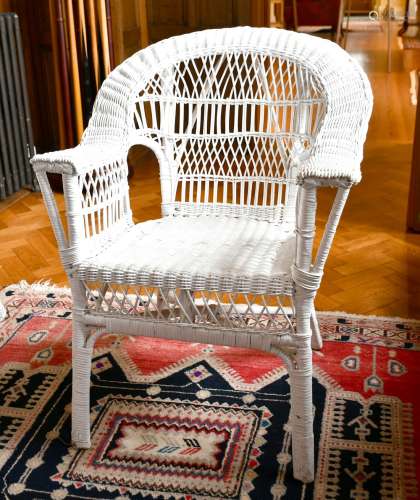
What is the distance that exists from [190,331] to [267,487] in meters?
0.35

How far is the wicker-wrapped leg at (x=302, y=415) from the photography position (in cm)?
133

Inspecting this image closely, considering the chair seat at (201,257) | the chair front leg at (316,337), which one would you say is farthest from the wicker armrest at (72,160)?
the chair front leg at (316,337)

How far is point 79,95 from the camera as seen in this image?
3068 mm

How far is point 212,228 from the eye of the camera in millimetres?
1665

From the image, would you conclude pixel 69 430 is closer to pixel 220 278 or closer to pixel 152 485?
pixel 152 485

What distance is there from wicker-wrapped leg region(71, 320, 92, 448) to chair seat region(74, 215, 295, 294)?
5.8 inches

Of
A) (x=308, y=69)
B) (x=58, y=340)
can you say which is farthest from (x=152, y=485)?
(x=308, y=69)

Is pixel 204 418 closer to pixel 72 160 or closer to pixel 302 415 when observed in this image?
pixel 302 415

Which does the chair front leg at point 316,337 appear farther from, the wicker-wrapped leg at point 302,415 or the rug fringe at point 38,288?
the rug fringe at point 38,288

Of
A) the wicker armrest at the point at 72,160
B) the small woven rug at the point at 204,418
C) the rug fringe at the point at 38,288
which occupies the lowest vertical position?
the small woven rug at the point at 204,418

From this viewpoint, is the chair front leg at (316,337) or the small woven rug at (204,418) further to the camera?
the chair front leg at (316,337)

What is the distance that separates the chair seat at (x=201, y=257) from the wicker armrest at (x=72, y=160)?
19cm

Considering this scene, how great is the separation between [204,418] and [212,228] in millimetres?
449

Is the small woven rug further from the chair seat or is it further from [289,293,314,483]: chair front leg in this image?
the chair seat
